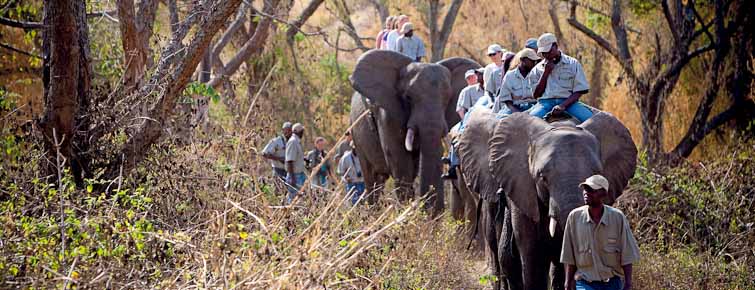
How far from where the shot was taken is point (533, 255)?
34.8ft

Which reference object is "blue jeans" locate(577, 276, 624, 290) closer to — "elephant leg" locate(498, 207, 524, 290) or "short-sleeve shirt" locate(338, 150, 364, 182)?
"elephant leg" locate(498, 207, 524, 290)

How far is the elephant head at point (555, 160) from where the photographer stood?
966cm

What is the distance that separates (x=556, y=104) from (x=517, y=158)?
90 centimetres

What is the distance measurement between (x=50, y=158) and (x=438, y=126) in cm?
707

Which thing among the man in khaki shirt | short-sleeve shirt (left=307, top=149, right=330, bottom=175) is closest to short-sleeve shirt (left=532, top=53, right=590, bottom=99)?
the man in khaki shirt

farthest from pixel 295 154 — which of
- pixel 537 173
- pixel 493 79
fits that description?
pixel 537 173

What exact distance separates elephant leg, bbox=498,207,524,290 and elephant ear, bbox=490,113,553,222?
0.59m

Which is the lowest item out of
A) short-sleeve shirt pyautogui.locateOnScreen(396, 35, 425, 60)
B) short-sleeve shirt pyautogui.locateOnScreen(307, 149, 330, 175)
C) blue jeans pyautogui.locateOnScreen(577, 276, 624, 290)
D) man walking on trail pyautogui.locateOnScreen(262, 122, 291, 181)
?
short-sleeve shirt pyautogui.locateOnScreen(307, 149, 330, 175)

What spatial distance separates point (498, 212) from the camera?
1186 cm

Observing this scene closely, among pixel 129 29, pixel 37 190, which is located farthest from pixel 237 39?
pixel 37 190

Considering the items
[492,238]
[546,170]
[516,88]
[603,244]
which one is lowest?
[492,238]

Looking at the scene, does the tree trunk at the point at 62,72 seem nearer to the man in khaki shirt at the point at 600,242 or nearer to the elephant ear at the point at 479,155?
the elephant ear at the point at 479,155

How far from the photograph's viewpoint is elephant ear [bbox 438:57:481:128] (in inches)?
691

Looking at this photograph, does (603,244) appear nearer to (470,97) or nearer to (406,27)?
(470,97)
